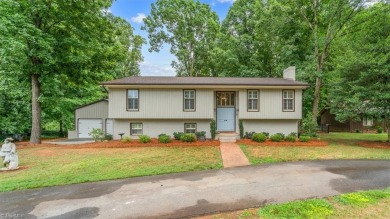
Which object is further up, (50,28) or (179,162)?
(50,28)

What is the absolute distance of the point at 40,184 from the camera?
6504mm

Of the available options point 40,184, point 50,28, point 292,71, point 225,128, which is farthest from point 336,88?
point 50,28

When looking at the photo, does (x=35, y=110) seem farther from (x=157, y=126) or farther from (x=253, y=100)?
(x=253, y=100)

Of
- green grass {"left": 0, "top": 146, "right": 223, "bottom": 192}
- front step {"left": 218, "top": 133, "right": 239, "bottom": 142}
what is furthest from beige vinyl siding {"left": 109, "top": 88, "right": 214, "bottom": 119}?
green grass {"left": 0, "top": 146, "right": 223, "bottom": 192}

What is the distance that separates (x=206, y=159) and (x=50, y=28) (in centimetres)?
1496

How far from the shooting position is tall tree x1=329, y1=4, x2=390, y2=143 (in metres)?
12.7

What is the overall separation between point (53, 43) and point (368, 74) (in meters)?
20.8

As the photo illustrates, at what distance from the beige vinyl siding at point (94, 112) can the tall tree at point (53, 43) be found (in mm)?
2443

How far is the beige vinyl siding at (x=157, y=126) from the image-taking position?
14.9 metres

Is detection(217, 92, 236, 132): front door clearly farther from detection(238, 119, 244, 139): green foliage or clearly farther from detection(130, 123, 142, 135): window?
detection(130, 123, 142, 135): window

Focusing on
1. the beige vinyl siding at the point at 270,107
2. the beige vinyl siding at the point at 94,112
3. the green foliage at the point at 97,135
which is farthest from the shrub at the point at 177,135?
the beige vinyl siding at the point at 94,112

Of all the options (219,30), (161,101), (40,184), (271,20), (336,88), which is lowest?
(40,184)

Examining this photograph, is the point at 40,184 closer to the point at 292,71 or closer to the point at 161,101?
the point at 161,101

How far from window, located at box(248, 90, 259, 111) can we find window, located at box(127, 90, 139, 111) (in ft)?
26.9
